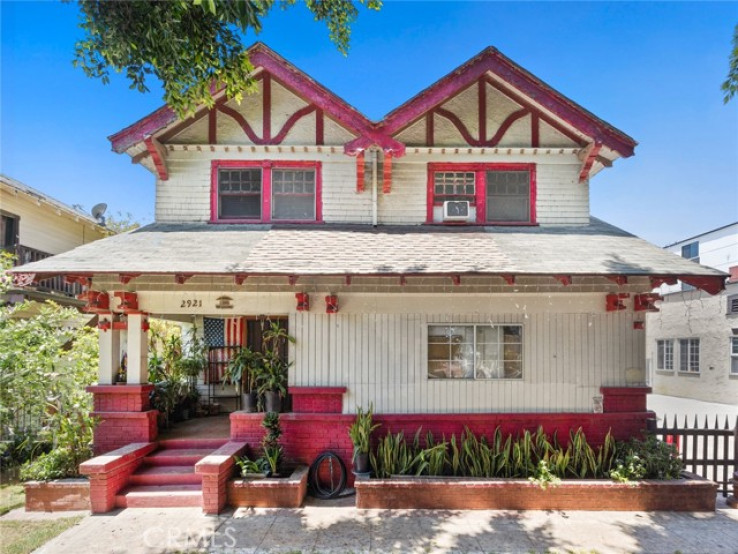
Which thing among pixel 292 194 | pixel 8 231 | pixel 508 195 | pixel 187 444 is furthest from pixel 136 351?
pixel 8 231

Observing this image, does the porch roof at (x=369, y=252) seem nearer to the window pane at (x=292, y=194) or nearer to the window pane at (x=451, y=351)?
the window pane at (x=292, y=194)

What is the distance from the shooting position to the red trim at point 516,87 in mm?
8297

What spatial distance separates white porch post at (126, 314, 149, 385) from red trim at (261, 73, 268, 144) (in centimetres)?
425

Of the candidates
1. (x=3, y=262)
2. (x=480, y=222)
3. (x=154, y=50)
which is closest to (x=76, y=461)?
(x=3, y=262)

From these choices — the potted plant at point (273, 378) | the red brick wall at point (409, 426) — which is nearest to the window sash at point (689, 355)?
the red brick wall at point (409, 426)

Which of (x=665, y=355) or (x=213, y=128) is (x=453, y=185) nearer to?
(x=213, y=128)

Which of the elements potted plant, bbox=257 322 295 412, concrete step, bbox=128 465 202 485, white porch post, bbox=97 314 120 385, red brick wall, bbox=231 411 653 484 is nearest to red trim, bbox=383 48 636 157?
potted plant, bbox=257 322 295 412

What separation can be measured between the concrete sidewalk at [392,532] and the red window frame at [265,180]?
5285 millimetres

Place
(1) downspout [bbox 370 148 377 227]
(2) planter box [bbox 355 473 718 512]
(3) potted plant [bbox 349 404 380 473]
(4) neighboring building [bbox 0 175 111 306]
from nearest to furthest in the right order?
1. (2) planter box [bbox 355 473 718 512]
2. (3) potted plant [bbox 349 404 380 473]
3. (1) downspout [bbox 370 148 377 227]
4. (4) neighboring building [bbox 0 175 111 306]

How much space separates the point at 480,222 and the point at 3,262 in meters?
9.95

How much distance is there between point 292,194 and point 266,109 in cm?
179

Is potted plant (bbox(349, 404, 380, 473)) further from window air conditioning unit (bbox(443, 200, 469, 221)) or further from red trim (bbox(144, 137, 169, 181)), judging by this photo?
red trim (bbox(144, 137, 169, 181))

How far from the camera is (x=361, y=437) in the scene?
6.95 m

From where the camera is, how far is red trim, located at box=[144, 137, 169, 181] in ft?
26.7
